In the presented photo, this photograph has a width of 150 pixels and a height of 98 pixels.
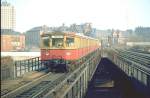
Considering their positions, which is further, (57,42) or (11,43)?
(11,43)

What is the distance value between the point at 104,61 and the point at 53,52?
109ft

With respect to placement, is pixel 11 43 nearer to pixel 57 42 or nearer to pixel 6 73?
pixel 57 42

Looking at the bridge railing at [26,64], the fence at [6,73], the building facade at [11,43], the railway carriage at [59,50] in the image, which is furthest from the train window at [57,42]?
the building facade at [11,43]

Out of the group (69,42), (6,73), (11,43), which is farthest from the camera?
(11,43)

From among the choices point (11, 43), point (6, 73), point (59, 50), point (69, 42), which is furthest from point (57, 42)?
point (11, 43)

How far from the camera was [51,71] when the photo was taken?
24.4 meters

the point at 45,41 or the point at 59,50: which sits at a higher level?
the point at 45,41

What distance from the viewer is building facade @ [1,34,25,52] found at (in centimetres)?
12005

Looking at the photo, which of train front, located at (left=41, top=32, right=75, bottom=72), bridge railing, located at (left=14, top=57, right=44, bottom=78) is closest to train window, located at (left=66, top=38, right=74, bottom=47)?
train front, located at (left=41, top=32, right=75, bottom=72)

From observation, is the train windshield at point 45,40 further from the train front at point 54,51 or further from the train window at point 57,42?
the train window at point 57,42

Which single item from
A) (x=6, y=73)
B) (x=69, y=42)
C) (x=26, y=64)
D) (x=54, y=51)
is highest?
(x=69, y=42)

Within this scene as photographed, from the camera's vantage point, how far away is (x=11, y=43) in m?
123

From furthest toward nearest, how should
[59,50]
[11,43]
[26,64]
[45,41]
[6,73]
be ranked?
[11,43] < [45,41] < [59,50] < [26,64] < [6,73]

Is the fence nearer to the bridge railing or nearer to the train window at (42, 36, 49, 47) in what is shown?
the bridge railing
